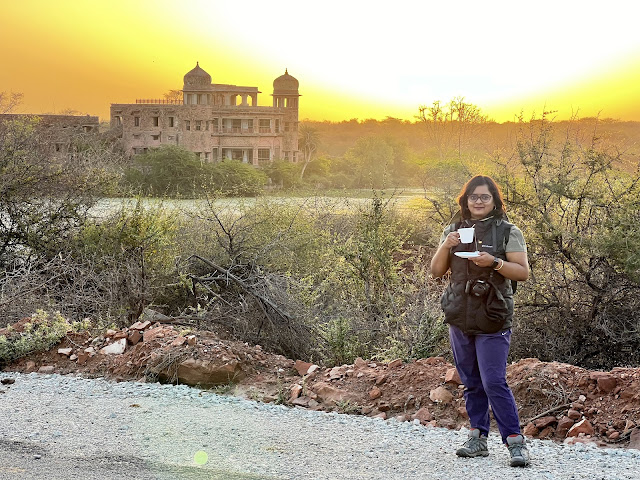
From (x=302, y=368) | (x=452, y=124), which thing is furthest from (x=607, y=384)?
(x=452, y=124)

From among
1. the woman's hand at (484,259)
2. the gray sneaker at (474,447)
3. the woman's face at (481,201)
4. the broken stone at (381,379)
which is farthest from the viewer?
the broken stone at (381,379)

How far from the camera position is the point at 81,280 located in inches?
434

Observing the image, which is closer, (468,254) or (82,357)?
(468,254)

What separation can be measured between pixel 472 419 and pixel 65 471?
2.90 metres

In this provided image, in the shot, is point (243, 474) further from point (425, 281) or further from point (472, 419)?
point (425, 281)

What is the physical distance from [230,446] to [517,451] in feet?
6.93

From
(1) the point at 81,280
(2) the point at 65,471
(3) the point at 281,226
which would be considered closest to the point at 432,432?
(2) the point at 65,471

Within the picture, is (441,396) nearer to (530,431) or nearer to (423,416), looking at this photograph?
(423,416)

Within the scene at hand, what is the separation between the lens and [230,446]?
5777 millimetres

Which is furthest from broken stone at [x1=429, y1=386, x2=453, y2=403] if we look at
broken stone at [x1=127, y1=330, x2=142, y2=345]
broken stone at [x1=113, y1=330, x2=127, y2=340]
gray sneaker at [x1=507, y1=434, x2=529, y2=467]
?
broken stone at [x1=113, y1=330, x2=127, y2=340]

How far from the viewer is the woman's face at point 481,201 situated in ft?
17.7

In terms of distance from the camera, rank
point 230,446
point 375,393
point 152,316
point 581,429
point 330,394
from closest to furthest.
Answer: point 230,446 → point 581,429 → point 375,393 → point 330,394 → point 152,316

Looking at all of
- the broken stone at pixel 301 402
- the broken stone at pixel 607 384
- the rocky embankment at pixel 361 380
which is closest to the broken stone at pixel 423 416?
the rocky embankment at pixel 361 380

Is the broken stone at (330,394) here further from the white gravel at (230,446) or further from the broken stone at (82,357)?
the broken stone at (82,357)
